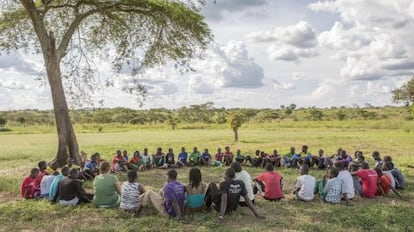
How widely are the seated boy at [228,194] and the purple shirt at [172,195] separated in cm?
64

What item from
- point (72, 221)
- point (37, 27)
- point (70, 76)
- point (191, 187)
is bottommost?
point (72, 221)

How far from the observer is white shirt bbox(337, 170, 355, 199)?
995 cm

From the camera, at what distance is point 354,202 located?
10172 millimetres

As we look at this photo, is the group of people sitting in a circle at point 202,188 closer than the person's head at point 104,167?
Yes

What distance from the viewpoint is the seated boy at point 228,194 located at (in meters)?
8.61

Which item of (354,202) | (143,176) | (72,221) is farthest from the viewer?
(143,176)

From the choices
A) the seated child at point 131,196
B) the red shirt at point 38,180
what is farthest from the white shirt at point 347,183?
the red shirt at point 38,180

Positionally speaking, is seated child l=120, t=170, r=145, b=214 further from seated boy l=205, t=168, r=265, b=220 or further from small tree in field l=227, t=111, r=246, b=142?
small tree in field l=227, t=111, r=246, b=142

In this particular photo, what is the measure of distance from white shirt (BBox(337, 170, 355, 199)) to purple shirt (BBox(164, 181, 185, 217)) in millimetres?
4249

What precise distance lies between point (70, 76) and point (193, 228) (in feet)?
41.7

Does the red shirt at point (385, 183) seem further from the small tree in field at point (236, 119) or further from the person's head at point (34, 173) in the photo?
the small tree in field at point (236, 119)

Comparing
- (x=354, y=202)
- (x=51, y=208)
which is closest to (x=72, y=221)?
(x=51, y=208)

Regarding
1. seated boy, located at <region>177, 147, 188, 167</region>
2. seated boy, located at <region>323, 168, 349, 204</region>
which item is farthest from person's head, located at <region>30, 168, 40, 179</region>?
seated boy, located at <region>323, 168, 349, 204</region>

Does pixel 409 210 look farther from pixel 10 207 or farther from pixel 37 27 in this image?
pixel 37 27
